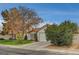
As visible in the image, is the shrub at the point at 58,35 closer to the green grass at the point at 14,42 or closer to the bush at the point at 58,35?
the bush at the point at 58,35

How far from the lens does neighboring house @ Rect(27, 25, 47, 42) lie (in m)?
3.75

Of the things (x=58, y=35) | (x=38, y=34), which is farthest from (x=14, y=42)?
(x=58, y=35)

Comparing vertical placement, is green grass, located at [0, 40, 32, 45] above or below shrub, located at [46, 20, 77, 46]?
below

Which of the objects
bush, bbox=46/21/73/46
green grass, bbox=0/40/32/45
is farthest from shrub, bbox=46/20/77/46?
green grass, bbox=0/40/32/45

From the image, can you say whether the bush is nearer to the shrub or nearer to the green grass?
the shrub

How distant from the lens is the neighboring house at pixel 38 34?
12.3 ft

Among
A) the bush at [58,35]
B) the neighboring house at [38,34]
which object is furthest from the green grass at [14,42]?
the bush at [58,35]

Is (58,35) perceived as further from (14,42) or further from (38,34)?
(14,42)

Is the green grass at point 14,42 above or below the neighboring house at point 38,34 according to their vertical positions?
below

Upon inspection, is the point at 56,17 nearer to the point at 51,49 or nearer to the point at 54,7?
the point at 54,7

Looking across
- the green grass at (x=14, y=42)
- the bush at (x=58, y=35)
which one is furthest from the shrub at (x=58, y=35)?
the green grass at (x=14, y=42)

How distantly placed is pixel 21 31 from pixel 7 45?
0.85 feet

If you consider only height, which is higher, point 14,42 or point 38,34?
point 38,34

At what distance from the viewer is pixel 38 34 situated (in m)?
3.77
